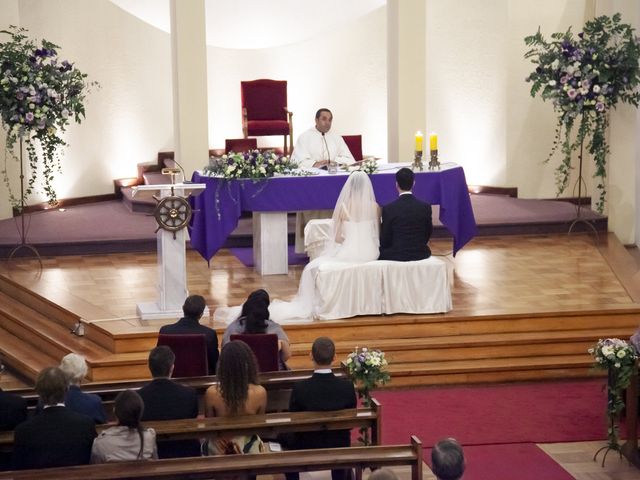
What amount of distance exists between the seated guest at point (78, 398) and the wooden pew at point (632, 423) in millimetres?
3437

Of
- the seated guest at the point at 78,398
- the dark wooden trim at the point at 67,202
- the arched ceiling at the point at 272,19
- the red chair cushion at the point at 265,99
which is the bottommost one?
the seated guest at the point at 78,398

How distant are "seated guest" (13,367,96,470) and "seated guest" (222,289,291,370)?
205 cm

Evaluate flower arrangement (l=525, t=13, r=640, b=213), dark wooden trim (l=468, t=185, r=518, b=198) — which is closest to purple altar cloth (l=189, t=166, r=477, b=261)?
flower arrangement (l=525, t=13, r=640, b=213)

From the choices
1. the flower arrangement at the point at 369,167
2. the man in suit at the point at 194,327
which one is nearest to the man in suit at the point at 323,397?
the man in suit at the point at 194,327

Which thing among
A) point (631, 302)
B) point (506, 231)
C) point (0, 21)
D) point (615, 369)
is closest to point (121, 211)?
point (0, 21)

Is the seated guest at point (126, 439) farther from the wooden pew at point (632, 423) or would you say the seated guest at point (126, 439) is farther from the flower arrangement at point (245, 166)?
the flower arrangement at point (245, 166)

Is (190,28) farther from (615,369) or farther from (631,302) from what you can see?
(615,369)

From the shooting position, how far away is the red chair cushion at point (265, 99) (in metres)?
15.0

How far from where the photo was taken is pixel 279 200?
35.8 ft

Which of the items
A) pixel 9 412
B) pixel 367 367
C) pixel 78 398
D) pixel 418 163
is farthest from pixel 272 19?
pixel 9 412

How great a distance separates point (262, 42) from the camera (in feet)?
52.5

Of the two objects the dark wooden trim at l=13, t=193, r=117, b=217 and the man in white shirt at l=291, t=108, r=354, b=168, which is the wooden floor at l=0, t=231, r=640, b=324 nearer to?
the man in white shirt at l=291, t=108, r=354, b=168

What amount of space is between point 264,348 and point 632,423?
2.45 meters

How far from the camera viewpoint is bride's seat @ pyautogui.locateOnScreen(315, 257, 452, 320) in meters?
9.40
